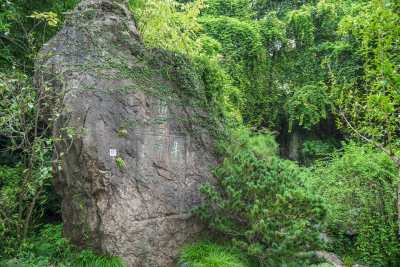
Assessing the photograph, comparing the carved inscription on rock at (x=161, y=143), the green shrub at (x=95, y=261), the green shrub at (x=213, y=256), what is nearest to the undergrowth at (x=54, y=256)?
the green shrub at (x=95, y=261)

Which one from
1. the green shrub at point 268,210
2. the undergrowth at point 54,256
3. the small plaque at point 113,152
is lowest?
the undergrowth at point 54,256

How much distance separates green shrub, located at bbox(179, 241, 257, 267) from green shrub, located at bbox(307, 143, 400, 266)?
1.89 m

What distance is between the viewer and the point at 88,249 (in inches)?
146

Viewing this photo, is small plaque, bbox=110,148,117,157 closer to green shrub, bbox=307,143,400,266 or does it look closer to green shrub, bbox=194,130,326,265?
green shrub, bbox=194,130,326,265

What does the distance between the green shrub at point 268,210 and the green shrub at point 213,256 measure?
0.23 metres

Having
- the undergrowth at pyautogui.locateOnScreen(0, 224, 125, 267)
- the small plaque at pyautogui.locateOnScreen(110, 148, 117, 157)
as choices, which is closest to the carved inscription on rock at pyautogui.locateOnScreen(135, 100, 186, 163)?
the small plaque at pyautogui.locateOnScreen(110, 148, 117, 157)

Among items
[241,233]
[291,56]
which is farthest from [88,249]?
[291,56]

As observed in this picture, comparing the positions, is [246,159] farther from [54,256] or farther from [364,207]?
[54,256]

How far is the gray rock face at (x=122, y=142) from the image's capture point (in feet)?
11.9

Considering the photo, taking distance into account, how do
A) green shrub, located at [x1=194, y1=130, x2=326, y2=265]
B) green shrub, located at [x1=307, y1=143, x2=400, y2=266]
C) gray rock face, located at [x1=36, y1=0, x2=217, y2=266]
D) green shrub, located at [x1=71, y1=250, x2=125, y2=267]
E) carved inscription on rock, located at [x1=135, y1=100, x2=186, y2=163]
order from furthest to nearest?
green shrub, located at [x1=307, y1=143, x2=400, y2=266], carved inscription on rock, located at [x1=135, y1=100, x2=186, y2=163], gray rock face, located at [x1=36, y1=0, x2=217, y2=266], green shrub, located at [x1=71, y1=250, x2=125, y2=267], green shrub, located at [x1=194, y1=130, x2=326, y2=265]

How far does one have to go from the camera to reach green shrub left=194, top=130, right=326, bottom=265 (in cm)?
333

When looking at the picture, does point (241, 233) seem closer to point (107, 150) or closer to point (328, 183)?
point (107, 150)

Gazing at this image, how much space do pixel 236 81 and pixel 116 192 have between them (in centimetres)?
698

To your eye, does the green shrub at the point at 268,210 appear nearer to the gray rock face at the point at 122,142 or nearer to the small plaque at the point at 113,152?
the gray rock face at the point at 122,142
